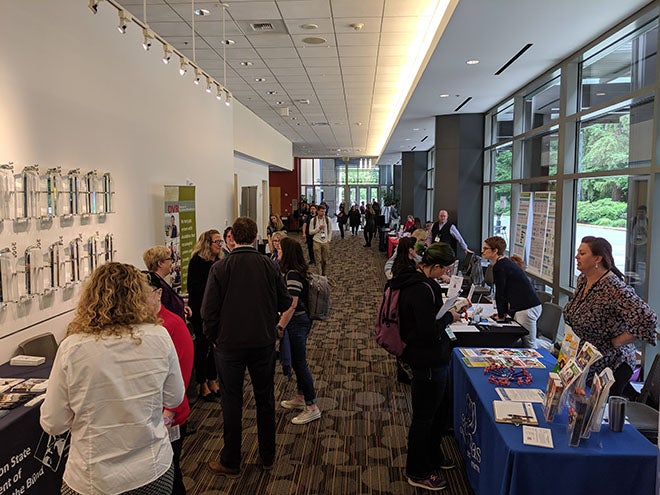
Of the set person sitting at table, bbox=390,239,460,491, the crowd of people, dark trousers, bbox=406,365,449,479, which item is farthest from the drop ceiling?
dark trousers, bbox=406,365,449,479

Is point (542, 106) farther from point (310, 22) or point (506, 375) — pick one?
point (506, 375)

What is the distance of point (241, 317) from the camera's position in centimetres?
299

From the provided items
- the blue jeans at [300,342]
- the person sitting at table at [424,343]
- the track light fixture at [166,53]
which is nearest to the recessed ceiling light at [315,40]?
the track light fixture at [166,53]

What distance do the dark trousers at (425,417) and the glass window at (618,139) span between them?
2803mm

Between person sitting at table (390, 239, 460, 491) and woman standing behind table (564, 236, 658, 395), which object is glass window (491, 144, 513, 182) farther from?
person sitting at table (390, 239, 460, 491)

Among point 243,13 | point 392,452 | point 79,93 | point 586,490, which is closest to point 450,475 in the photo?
point 392,452

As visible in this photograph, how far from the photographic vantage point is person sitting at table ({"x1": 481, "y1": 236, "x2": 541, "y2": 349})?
4371 mm

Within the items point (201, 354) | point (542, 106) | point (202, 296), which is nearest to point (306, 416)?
point (201, 354)

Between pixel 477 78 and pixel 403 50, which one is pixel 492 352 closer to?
pixel 477 78

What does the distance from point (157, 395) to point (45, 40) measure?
133 inches

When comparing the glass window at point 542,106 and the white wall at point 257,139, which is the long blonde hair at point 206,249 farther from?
the white wall at point 257,139

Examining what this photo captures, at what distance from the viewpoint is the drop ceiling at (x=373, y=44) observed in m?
4.52

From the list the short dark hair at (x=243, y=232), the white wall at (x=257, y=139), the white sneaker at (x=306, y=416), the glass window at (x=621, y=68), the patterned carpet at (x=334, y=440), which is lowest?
the patterned carpet at (x=334, y=440)

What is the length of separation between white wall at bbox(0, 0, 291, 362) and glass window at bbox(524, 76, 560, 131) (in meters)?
4.97
